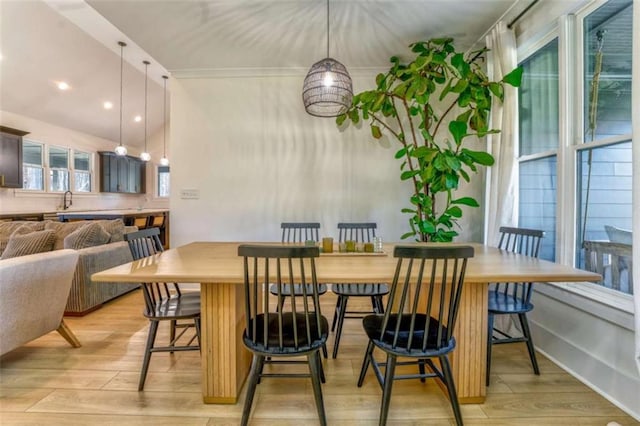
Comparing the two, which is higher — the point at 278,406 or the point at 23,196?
the point at 23,196

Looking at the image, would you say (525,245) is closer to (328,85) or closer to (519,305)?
(519,305)

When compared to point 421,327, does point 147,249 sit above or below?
above

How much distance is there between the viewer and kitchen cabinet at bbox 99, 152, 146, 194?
7312mm

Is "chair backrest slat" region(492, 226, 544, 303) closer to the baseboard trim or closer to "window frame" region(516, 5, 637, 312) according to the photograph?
"window frame" region(516, 5, 637, 312)

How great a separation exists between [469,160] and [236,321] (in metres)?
2.28

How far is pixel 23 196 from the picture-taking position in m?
5.54

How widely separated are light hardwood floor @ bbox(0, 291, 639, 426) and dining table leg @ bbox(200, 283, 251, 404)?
0.09 m

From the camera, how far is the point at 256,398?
5.90 feet

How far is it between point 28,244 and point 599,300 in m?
4.62

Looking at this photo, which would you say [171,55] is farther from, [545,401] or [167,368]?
[545,401]

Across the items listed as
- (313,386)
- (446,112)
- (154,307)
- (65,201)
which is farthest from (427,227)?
(65,201)

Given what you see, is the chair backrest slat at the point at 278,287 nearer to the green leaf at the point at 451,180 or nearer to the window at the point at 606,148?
the green leaf at the point at 451,180

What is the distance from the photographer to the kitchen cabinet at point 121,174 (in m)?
7.31

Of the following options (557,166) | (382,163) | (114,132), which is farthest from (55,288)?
(114,132)
